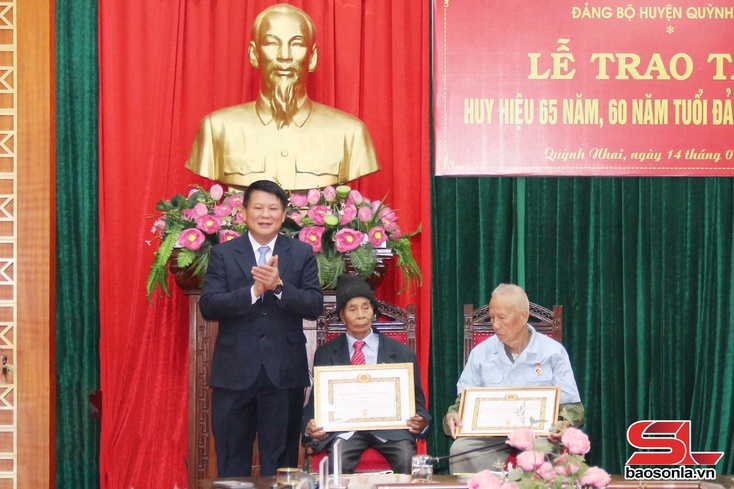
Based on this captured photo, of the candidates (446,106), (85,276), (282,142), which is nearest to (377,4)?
(446,106)

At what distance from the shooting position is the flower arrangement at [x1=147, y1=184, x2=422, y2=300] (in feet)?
13.4

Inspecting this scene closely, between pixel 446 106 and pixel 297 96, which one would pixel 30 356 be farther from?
pixel 446 106

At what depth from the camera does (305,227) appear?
4156 millimetres

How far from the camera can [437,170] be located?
4.91 m

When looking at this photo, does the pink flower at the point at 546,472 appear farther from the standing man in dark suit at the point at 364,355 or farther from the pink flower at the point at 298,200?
the pink flower at the point at 298,200

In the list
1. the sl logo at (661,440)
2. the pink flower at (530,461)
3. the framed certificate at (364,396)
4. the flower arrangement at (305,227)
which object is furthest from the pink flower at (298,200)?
the pink flower at (530,461)

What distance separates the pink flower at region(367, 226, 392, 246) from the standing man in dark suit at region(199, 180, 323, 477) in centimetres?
51

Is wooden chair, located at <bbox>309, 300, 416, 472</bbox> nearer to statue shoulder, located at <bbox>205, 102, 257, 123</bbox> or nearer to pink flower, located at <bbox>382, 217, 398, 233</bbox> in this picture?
pink flower, located at <bbox>382, 217, 398, 233</bbox>

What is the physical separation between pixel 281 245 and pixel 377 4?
5.85 feet

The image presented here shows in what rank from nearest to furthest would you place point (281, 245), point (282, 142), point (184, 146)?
point (281, 245) < point (282, 142) < point (184, 146)

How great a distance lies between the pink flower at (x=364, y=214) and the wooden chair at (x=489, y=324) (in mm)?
551

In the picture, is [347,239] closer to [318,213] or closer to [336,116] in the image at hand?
[318,213]

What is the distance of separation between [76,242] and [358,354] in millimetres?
1889

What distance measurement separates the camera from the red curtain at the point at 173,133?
15.8 feet
